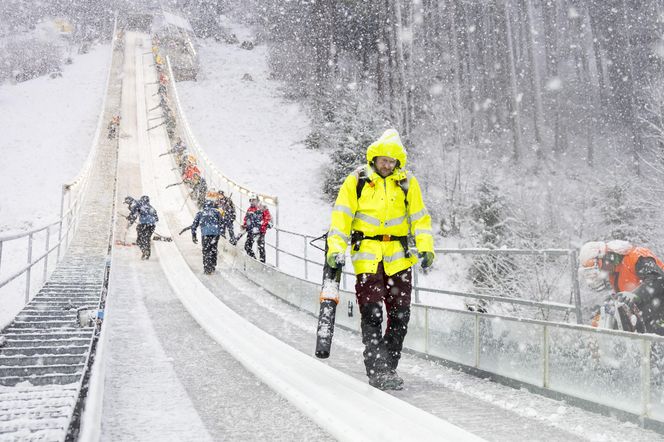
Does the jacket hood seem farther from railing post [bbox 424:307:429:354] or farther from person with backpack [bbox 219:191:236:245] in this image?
person with backpack [bbox 219:191:236:245]

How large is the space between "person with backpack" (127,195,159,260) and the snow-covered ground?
11516mm

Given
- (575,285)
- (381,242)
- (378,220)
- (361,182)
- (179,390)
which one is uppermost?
(361,182)

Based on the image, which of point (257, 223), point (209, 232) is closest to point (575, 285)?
point (257, 223)

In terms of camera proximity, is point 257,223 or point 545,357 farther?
point 257,223

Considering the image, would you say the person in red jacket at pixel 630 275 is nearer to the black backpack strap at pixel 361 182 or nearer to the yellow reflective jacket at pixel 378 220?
the yellow reflective jacket at pixel 378 220

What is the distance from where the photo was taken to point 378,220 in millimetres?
4703

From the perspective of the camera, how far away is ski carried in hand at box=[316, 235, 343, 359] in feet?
A: 15.4

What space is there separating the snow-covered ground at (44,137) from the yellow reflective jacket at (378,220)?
78.0 feet

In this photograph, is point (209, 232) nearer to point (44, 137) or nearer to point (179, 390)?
point (179, 390)

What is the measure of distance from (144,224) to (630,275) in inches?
508

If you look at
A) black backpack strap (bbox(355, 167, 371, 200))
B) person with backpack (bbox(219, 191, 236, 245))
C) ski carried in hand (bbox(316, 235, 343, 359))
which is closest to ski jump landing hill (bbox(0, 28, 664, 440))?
ski carried in hand (bbox(316, 235, 343, 359))

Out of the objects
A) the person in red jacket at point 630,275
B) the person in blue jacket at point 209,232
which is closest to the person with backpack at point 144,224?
the person in blue jacket at point 209,232

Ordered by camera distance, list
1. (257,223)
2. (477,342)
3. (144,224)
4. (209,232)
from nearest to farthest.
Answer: (477,342) → (209,232) → (257,223) → (144,224)

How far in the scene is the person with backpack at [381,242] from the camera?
4.67 metres
